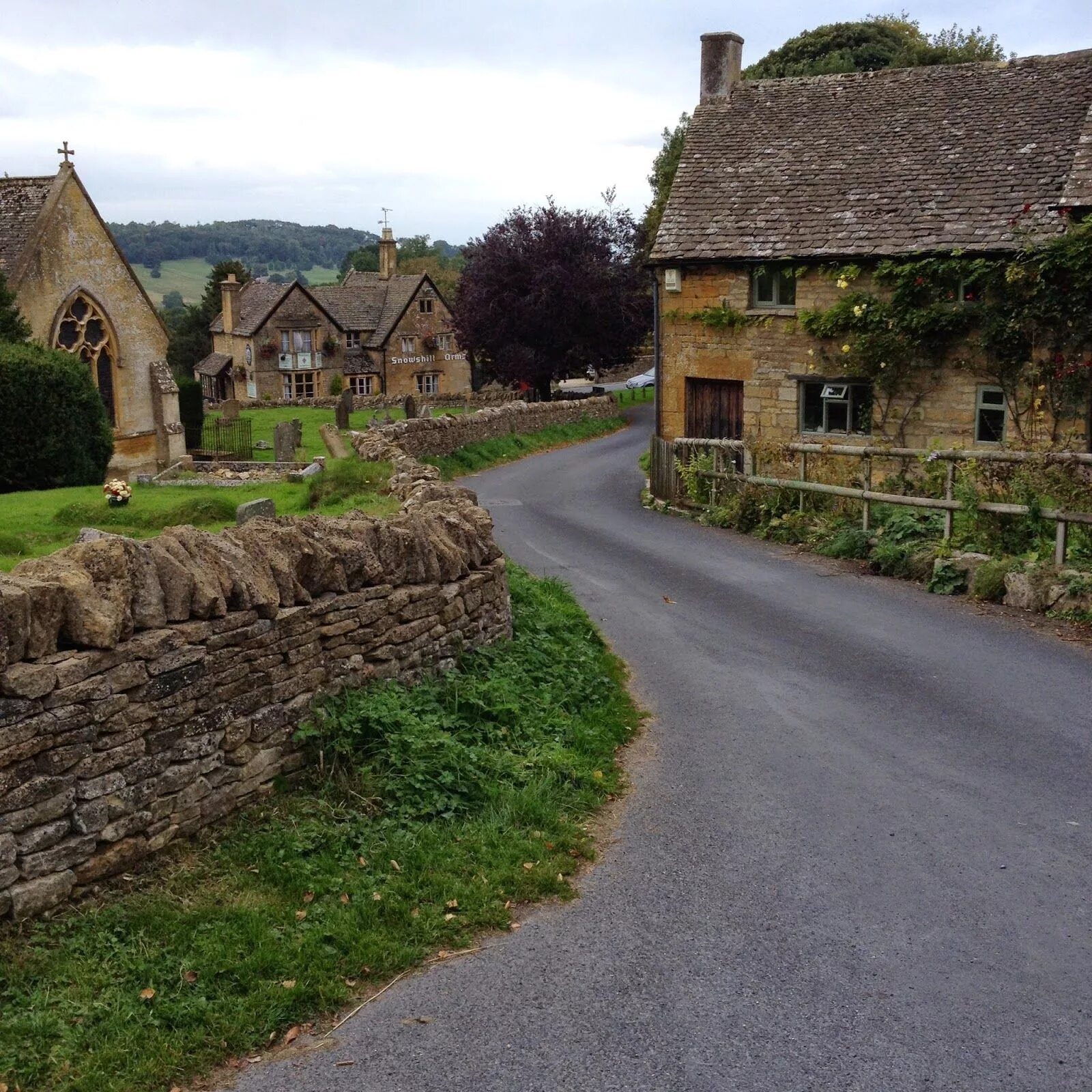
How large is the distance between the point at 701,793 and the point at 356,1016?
3.56m

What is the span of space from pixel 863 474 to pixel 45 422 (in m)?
16.8

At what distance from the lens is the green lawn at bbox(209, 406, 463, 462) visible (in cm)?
3550

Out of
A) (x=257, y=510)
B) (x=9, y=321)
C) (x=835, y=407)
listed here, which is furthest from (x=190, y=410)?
(x=257, y=510)

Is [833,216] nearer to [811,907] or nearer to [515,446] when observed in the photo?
[515,446]

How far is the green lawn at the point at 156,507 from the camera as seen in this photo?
1595cm

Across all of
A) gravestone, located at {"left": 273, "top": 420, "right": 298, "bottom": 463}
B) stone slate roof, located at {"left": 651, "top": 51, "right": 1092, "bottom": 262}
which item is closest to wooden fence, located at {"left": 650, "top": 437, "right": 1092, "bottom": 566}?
stone slate roof, located at {"left": 651, "top": 51, "right": 1092, "bottom": 262}

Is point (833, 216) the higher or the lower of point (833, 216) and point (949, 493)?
the higher

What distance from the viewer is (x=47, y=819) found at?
6059mm

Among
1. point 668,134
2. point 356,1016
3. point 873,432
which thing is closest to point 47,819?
point 356,1016

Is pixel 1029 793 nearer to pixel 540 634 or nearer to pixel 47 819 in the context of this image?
pixel 540 634

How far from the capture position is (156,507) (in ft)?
63.7

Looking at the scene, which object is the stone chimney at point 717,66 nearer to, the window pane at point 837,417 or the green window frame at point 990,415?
the window pane at point 837,417

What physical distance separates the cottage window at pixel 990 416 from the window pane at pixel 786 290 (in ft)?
14.1

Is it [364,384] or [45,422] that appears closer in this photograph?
[45,422]
